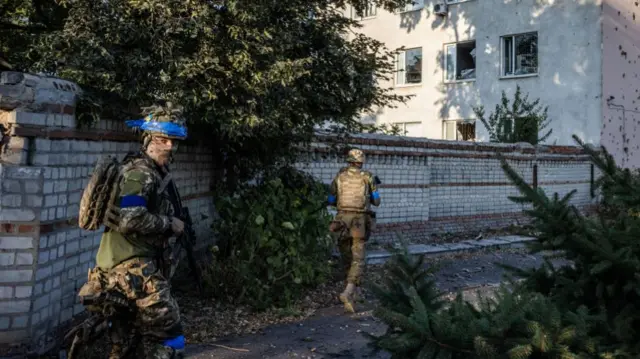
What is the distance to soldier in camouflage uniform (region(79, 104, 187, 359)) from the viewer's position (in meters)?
3.73

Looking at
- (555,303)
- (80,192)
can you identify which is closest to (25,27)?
(80,192)

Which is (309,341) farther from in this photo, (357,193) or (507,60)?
(507,60)

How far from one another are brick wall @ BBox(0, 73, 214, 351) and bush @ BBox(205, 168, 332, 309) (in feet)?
5.86

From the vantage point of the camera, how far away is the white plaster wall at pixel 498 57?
712 inches

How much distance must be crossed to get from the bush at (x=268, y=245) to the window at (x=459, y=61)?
1510 centimetres

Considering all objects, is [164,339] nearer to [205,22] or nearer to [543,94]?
[205,22]

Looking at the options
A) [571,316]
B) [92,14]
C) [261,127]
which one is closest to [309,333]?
[261,127]

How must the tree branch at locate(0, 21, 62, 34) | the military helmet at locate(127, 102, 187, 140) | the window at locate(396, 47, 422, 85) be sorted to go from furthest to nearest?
the window at locate(396, 47, 422, 85)
the tree branch at locate(0, 21, 62, 34)
the military helmet at locate(127, 102, 187, 140)

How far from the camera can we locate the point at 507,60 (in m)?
20.0

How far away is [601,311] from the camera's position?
232 cm

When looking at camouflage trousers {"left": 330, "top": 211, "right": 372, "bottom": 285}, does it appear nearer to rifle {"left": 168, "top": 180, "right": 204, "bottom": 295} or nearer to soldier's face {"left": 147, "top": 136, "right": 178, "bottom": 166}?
rifle {"left": 168, "top": 180, "right": 204, "bottom": 295}

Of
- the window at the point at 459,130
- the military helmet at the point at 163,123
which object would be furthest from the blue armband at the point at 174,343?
the window at the point at 459,130

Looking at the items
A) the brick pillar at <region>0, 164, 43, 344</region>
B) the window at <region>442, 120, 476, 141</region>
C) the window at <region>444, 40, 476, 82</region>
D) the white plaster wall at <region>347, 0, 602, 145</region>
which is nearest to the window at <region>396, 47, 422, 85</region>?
the white plaster wall at <region>347, 0, 602, 145</region>

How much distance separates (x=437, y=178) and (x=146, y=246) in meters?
9.43
